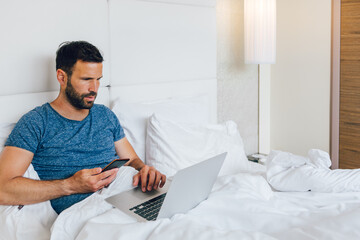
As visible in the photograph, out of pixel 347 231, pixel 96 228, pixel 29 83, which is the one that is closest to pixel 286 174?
pixel 347 231

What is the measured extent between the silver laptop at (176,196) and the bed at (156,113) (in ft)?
0.12

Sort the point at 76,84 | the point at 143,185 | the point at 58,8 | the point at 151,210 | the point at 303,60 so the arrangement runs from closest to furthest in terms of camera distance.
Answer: the point at 151,210, the point at 143,185, the point at 76,84, the point at 58,8, the point at 303,60

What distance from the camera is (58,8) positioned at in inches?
73.5

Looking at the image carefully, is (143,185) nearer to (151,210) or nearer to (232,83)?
(151,210)

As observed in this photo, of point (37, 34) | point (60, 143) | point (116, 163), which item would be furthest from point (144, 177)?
point (37, 34)

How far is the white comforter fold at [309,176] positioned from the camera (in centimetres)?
164

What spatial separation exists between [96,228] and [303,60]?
2361mm

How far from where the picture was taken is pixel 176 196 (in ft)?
4.29

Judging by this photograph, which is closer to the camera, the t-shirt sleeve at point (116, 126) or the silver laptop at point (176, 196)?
the silver laptop at point (176, 196)

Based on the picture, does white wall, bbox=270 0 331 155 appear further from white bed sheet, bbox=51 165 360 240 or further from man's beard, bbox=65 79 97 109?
man's beard, bbox=65 79 97 109

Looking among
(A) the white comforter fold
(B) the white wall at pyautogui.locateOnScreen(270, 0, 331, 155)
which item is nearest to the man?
(A) the white comforter fold

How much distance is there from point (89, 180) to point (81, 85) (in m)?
0.45

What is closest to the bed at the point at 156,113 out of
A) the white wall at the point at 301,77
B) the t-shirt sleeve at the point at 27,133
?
the t-shirt sleeve at the point at 27,133

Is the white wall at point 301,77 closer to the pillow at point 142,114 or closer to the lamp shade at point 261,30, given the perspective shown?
the lamp shade at point 261,30
